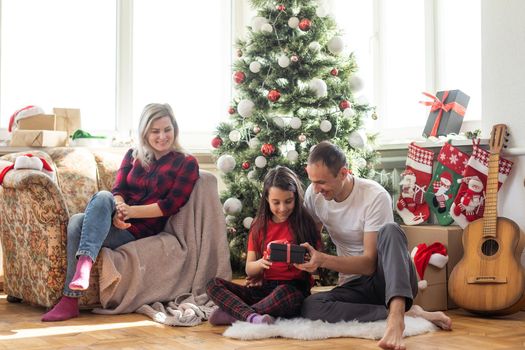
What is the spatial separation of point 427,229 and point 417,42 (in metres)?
1.55

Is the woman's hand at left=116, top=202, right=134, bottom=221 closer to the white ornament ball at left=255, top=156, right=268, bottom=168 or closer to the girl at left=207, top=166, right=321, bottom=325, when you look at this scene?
the girl at left=207, top=166, right=321, bottom=325

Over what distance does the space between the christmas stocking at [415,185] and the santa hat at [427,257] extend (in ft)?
1.33

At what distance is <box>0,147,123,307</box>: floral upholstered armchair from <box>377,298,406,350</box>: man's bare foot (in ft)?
4.55

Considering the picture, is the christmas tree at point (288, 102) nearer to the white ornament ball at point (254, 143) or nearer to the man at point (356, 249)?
the white ornament ball at point (254, 143)

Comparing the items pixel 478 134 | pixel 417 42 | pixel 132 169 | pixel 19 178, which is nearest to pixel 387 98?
pixel 417 42

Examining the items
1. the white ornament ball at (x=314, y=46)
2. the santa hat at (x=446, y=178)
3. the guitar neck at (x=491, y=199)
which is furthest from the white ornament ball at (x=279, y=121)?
the guitar neck at (x=491, y=199)

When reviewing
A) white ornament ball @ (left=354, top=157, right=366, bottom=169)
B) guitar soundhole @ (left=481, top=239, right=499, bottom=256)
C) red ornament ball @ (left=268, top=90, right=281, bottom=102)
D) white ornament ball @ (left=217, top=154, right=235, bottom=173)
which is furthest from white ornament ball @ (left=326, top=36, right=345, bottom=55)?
guitar soundhole @ (left=481, top=239, right=499, bottom=256)

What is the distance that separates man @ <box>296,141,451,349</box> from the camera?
2449 millimetres

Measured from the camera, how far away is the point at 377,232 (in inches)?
101

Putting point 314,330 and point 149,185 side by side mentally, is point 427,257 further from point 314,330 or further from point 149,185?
point 149,185

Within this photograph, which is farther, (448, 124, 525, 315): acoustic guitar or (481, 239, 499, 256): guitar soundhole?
(481, 239, 499, 256): guitar soundhole

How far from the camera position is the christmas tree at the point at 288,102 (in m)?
3.97

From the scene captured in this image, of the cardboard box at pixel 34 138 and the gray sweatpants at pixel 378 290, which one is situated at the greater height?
the cardboard box at pixel 34 138

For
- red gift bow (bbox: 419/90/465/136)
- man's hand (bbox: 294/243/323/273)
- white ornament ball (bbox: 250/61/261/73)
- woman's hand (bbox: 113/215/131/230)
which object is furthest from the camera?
white ornament ball (bbox: 250/61/261/73)
